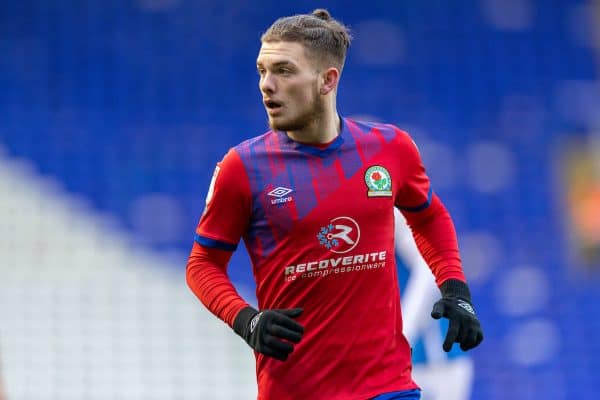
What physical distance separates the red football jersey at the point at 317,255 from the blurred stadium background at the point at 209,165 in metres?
3.98

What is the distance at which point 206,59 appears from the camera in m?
7.57

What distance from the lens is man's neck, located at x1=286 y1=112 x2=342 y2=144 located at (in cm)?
332

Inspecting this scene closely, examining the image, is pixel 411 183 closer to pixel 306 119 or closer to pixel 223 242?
pixel 306 119

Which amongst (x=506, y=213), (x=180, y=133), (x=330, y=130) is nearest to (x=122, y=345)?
(x=180, y=133)

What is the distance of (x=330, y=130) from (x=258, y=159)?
0.87 feet

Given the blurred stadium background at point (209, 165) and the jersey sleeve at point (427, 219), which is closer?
the jersey sleeve at point (427, 219)

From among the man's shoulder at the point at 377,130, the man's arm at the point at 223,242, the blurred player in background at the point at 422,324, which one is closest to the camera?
the man's arm at the point at 223,242

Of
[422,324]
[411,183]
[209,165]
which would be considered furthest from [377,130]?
[209,165]

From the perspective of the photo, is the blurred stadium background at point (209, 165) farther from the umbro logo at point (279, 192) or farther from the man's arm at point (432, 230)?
the umbro logo at point (279, 192)

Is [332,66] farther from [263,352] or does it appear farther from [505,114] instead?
[505,114]

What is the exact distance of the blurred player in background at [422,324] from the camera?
14.9 feet

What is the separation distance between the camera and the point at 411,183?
349 cm

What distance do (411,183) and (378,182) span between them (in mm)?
209

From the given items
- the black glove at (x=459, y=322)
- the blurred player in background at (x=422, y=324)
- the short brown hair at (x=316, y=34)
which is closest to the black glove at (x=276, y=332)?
the black glove at (x=459, y=322)
